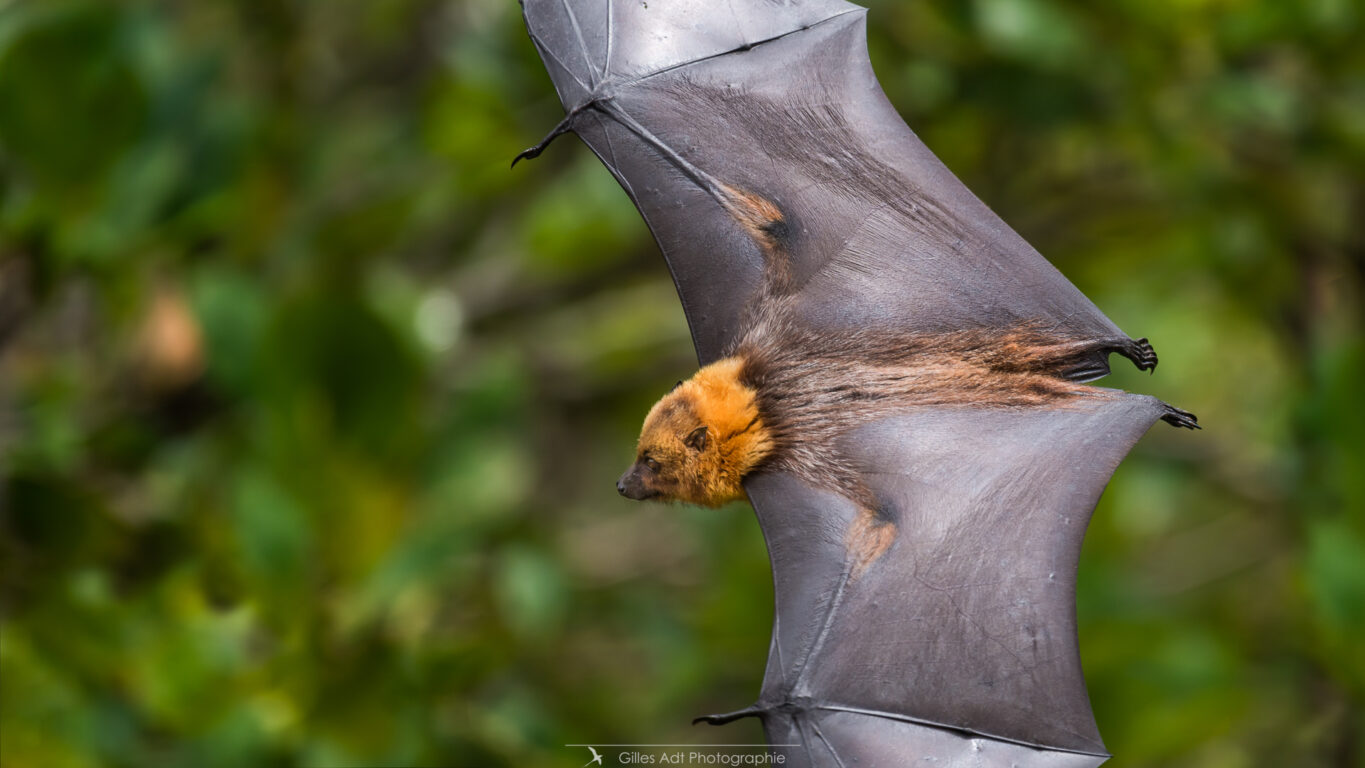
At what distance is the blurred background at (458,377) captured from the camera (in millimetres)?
2518

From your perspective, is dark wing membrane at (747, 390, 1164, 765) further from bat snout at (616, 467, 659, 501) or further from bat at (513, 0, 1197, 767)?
bat snout at (616, 467, 659, 501)

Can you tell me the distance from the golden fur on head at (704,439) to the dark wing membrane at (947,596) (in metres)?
0.10

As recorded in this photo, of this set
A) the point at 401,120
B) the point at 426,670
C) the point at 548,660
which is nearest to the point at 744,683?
the point at 548,660

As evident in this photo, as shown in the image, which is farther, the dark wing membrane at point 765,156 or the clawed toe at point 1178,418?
the dark wing membrane at point 765,156

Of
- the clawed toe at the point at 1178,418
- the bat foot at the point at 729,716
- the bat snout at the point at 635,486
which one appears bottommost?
the bat foot at the point at 729,716

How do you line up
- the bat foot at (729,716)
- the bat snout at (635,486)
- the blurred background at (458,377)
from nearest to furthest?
the bat foot at (729,716) → the bat snout at (635,486) → the blurred background at (458,377)

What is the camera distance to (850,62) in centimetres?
200

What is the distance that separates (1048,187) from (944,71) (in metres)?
0.69

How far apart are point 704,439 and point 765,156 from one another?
0.50 m

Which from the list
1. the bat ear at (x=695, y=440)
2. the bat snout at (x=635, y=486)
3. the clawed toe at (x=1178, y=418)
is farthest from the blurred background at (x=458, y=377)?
the clawed toe at (x=1178, y=418)

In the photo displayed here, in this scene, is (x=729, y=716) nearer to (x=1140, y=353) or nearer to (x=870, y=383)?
(x=870, y=383)

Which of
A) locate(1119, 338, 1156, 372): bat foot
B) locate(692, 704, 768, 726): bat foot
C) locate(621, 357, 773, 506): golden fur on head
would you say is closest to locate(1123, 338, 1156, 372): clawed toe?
locate(1119, 338, 1156, 372): bat foot

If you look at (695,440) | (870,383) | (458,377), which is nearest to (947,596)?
(870,383)

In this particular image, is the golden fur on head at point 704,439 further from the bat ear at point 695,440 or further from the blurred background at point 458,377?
the blurred background at point 458,377
